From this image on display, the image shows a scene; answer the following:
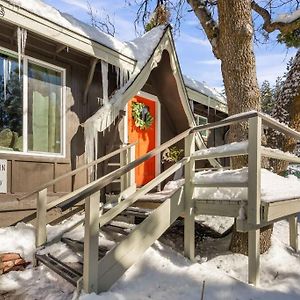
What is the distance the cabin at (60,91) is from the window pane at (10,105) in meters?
0.01

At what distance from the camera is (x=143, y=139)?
26.2ft

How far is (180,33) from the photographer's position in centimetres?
984

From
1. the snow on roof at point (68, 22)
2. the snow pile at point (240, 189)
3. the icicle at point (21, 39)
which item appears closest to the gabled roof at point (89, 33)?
the snow on roof at point (68, 22)

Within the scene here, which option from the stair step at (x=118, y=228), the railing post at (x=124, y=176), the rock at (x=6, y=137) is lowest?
the stair step at (x=118, y=228)

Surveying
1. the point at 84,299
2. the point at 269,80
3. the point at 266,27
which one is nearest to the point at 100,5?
the point at 269,80

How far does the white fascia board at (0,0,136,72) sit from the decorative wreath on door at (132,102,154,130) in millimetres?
1489

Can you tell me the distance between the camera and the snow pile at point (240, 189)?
3.84 meters

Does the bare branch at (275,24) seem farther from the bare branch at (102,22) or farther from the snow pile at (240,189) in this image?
the bare branch at (102,22)

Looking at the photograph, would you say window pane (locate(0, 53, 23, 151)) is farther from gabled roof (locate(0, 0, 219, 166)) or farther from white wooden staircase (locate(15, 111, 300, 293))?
white wooden staircase (locate(15, 111, 300, 293))

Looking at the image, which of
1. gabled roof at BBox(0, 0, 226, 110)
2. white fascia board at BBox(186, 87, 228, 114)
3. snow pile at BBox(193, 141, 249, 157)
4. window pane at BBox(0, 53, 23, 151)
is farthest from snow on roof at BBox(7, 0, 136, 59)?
white fascia board at BBox(186, 87, 228, 114)

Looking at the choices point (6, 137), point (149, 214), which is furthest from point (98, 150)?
point (149, 214)

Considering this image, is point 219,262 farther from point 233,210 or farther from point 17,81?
point 17,81

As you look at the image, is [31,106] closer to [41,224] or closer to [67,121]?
[67,121]

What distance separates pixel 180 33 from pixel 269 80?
13377 millimetres
